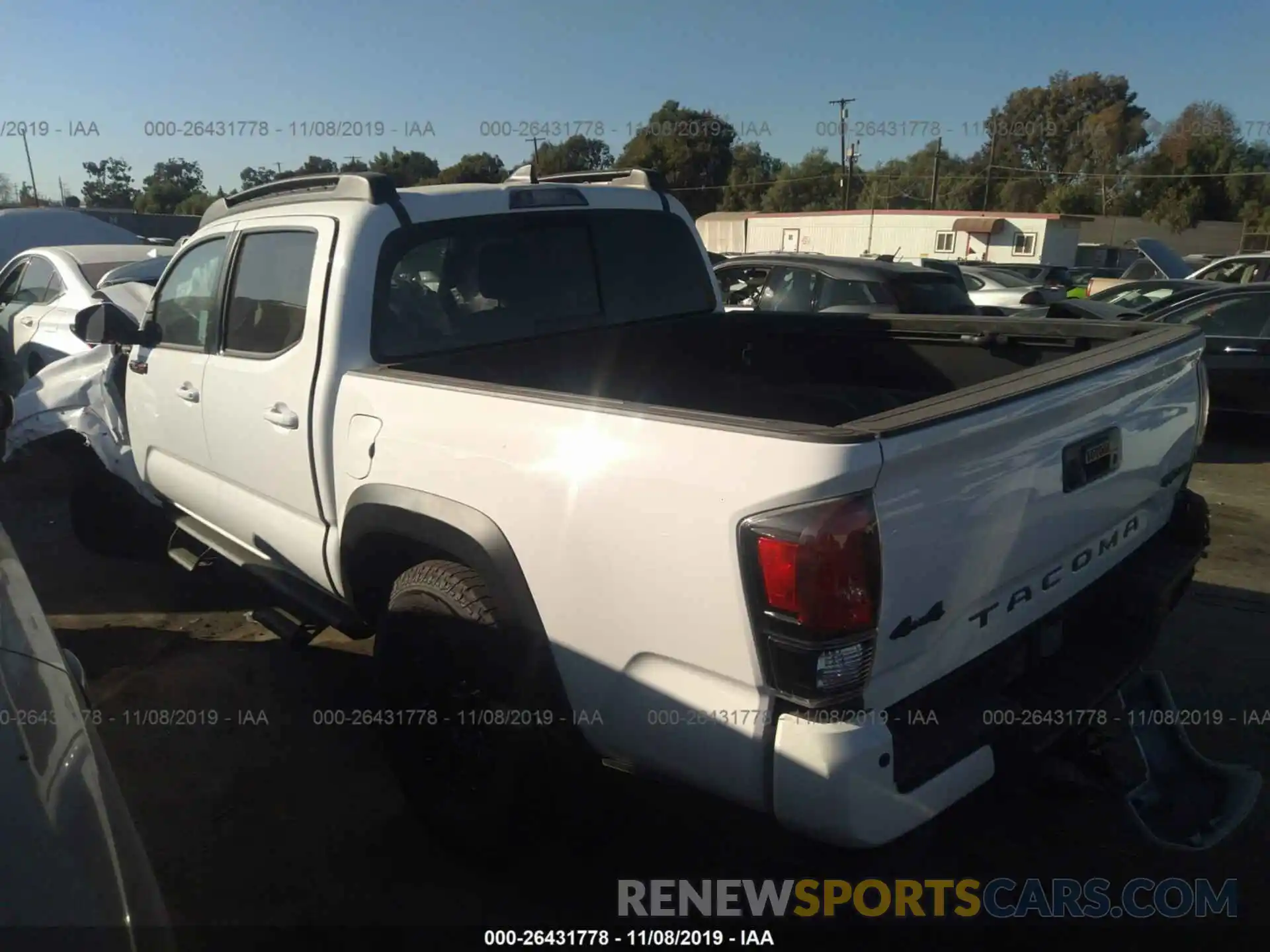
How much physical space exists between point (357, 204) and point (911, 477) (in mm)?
2238

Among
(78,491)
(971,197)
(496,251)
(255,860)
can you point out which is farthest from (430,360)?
(971,197)

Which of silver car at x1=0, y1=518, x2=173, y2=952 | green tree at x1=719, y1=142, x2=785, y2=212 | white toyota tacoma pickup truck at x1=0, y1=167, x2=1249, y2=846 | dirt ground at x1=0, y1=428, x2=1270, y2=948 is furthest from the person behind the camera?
green tree at x1=719, y1=142, x2=785, y2=212

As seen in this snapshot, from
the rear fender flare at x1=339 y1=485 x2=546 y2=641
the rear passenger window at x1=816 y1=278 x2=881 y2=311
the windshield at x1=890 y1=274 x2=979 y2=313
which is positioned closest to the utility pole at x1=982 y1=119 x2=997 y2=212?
the windshield at x1=890 y1=274 x2=979 y2=313

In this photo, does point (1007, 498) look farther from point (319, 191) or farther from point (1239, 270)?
point (1239, 270)

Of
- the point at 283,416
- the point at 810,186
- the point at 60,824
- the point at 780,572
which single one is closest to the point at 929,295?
the point at 283,416

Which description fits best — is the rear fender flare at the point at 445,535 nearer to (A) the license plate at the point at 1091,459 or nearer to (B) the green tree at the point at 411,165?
(A) the license plate at the point at 1091,459

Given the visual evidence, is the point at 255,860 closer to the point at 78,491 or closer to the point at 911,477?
the point at 911,477

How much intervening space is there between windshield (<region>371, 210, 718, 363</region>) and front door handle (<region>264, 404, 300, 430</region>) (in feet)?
1.28

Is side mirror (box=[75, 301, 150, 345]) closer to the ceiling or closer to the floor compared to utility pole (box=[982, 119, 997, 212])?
closer to the floor

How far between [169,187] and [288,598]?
57328 mm

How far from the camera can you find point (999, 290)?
A: 46.5 feet

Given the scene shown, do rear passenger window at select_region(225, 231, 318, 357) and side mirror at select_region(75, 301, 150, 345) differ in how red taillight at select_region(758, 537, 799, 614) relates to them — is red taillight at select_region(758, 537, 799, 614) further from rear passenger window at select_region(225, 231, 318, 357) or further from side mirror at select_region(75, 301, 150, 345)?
side mirror at select_region(75, 301, 150, 345)

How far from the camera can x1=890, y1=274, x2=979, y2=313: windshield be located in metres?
7.42

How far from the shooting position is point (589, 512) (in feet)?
7.16
